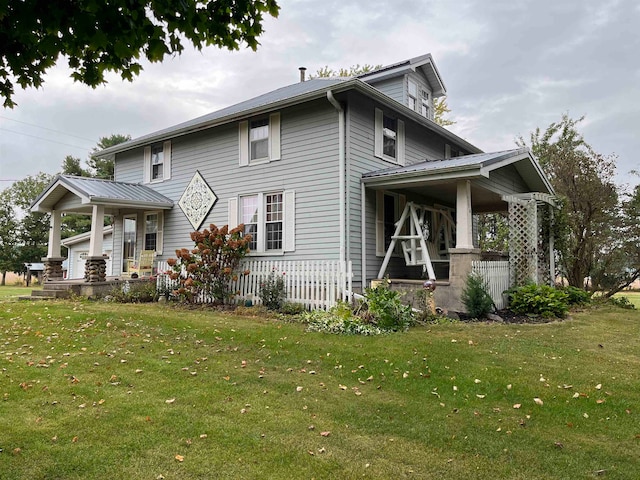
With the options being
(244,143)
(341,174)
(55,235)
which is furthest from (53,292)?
(341,174)

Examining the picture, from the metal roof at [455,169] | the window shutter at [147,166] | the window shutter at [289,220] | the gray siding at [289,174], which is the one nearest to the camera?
the metal roof at [455,169]

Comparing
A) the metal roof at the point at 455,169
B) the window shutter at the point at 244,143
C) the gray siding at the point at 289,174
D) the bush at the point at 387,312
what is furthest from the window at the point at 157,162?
the bush at the point at 387,312

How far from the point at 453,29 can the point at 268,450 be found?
13.8m

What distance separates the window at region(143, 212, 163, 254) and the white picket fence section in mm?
10031

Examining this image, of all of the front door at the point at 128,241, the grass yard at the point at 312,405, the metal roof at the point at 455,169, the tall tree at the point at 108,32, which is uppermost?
the metal roof at the point at 455,169

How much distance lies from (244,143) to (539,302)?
28.4 feet

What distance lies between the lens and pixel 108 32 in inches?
128

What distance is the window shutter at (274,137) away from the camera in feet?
38.7

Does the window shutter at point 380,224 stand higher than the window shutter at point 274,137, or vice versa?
the window shutter at point 274,137

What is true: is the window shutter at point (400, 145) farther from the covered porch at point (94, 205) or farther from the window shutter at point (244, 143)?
the covered porch at point (94, 205)

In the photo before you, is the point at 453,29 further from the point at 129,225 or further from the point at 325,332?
the point at 129,225

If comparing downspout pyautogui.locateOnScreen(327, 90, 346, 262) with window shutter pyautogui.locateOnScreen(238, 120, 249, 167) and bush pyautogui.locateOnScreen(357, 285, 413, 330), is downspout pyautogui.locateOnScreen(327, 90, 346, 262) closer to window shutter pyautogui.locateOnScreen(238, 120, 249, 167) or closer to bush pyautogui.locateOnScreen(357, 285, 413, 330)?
bush pyautogui.locateOnScreen(357, 285, 413, 330)

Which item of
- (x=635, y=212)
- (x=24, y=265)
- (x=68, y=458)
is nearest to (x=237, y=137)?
(x=68, y=458)

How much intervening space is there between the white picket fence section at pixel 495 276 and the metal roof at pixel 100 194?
9.67 meters
